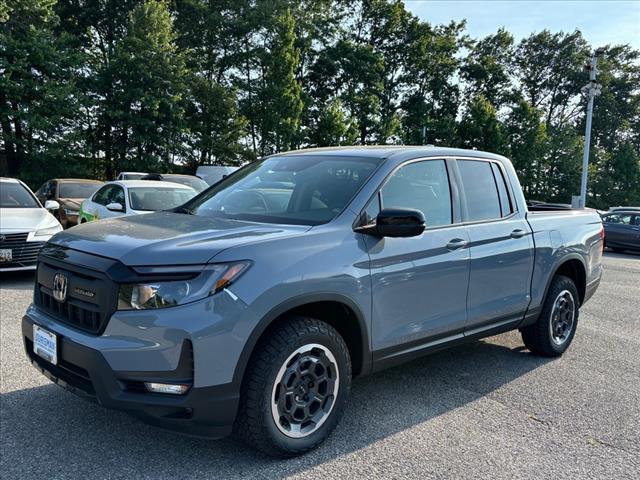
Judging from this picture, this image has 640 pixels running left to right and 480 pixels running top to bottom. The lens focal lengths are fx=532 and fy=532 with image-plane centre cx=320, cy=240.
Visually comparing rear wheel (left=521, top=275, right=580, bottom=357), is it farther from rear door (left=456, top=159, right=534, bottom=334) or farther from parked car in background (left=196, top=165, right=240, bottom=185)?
parked car in background (left=196, top=165, right=240, bottom=185)

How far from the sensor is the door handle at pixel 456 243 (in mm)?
3783

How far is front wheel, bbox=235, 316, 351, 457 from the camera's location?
280 cm

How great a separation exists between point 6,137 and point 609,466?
2761 centimetres

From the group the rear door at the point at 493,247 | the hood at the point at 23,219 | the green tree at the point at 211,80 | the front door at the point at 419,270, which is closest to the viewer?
the front door at the point at 419,270

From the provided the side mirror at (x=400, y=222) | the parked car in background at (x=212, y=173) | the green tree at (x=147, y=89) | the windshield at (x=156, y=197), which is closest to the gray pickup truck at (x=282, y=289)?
the side mirror at (x=400, y=222)

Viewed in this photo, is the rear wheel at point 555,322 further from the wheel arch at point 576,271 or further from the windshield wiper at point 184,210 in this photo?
the windshield wiper at point 184,210

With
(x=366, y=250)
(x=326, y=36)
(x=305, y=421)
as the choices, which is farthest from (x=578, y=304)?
(x=326, y=36)

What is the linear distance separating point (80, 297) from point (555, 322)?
419 centimetres

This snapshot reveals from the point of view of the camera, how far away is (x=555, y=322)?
507 cm

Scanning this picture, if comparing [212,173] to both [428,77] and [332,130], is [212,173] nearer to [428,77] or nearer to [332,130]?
[332,130]

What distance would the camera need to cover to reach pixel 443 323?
12.4ft

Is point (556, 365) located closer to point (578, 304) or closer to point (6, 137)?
point (578, 304)

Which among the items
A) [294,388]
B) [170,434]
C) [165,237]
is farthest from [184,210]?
[294,388]

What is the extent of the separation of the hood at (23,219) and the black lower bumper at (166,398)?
5945mm
